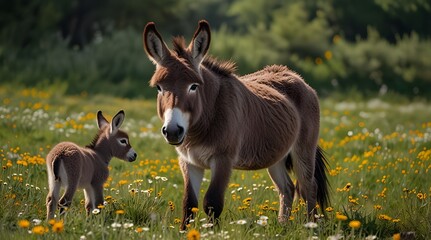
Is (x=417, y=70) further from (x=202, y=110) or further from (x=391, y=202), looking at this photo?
(x=202, y=110)

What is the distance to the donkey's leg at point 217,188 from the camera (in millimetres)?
5855

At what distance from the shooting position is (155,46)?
5.86 meters

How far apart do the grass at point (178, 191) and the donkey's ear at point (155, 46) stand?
1.44 metres

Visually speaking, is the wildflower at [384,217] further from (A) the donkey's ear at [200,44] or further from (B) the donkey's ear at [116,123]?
(B) the donkey's ear at [116,123]

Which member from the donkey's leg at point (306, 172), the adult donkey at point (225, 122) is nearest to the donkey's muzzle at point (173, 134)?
the adult donkey at point (225, 122)

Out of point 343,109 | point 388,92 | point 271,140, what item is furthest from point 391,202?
point 388,92

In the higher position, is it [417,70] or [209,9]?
[209,9]

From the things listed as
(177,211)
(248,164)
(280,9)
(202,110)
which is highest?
(280,9)

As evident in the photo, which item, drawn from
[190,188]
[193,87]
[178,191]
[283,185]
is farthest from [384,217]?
[178,191]

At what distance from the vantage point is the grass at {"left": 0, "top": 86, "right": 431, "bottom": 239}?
537 cm

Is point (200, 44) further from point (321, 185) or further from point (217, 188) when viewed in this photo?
point (321, 185)

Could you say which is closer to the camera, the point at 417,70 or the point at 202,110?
the point at 202,110

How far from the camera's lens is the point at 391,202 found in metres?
7.19

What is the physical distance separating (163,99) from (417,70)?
19.6 meters
